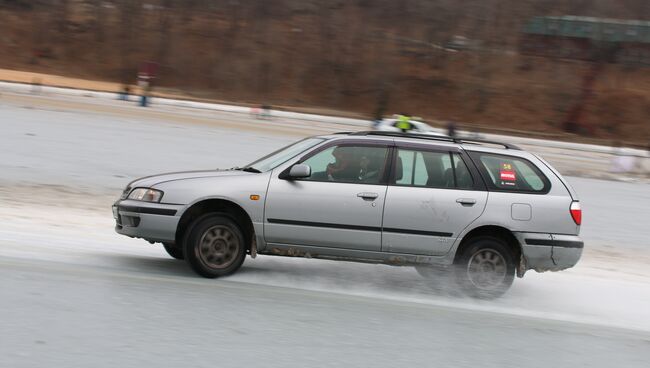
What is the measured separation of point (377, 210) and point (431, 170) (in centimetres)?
76

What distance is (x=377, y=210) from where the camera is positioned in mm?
8133

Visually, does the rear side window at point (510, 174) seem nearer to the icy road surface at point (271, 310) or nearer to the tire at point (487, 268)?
the tire at point (487, 268)

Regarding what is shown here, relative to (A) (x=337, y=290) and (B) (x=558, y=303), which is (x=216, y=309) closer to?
(A) (x=337, y=290)

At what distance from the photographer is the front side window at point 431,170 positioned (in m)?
8.34

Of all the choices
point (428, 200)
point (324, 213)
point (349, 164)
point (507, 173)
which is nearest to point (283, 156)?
point (349, 164)

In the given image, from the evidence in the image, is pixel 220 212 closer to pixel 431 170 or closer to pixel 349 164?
pixel 349 164

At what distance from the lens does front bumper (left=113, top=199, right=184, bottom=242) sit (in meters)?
7.98

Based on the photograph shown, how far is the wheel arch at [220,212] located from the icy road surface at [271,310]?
1.41ft

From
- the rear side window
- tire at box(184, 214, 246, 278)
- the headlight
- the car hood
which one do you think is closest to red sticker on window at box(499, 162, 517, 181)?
the rear side window

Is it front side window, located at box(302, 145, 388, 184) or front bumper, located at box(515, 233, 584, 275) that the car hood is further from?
front bumper, located at box(515, 233, 584, 275)

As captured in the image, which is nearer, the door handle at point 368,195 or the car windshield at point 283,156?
the door handle at point 368,195

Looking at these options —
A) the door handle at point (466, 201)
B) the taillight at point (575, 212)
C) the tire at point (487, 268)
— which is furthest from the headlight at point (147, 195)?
the taillight at point (575, 212)

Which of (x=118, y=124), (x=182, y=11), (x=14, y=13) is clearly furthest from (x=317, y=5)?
(x=118, y=124)

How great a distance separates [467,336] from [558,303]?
2243 millimetres
